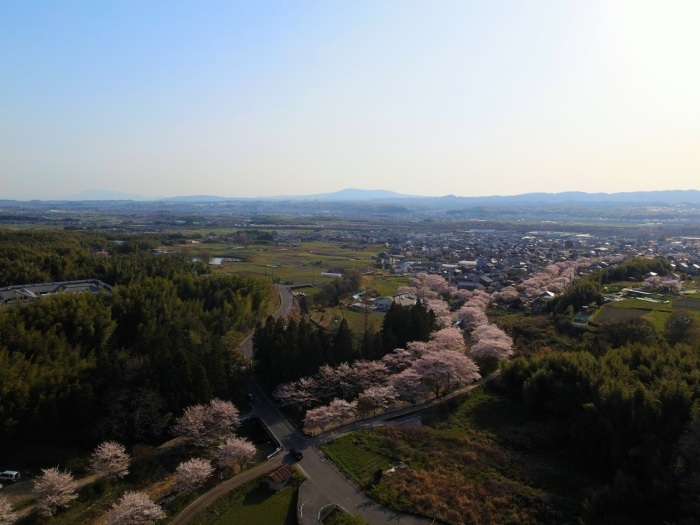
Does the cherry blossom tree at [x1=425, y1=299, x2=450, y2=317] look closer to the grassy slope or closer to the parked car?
the grassy slope

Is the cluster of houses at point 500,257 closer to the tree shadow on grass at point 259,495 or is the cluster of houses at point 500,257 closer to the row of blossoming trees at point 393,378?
the row of blossoming trees at point 393,378

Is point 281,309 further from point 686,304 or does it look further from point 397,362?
point 686,304

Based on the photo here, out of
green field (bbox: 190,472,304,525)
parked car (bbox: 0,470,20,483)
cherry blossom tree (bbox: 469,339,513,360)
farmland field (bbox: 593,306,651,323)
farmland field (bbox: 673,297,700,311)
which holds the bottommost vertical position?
parked car (bbox: 0,470,20,483)

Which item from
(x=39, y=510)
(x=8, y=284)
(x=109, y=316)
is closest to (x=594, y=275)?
(x=109, y=316)

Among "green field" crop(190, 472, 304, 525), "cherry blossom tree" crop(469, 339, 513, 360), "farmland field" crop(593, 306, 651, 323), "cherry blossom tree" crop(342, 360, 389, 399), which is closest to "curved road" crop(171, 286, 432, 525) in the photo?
"green field" crop(190, 472, 304, 525)

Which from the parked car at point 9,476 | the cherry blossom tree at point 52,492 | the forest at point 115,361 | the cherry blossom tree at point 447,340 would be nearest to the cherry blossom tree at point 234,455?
the forest at point 115,361

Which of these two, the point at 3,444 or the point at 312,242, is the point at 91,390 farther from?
the point at 312,242
